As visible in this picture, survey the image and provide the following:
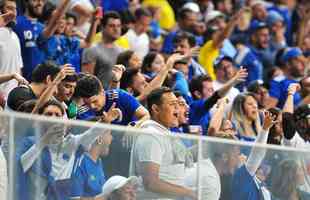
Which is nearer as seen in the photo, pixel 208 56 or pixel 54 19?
pixel 54 19

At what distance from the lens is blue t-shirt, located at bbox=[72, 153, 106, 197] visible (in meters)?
8.40

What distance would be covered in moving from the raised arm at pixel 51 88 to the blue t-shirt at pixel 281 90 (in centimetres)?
502

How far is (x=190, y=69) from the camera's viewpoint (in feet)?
45.8

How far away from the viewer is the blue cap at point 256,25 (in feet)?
55.5

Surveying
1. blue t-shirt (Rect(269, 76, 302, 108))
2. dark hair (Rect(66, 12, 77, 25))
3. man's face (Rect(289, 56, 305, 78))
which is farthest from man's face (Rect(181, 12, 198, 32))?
dark hair (Rect(66, 12, 77, 25))

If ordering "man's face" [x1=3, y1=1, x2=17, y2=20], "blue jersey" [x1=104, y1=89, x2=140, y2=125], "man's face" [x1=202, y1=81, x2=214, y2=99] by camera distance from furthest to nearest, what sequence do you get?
1. "man's face" [x1=202, y1=81, x2=214, y2=99]
2. "man's face" [x1=3, y1=1, x2=17, y2=20]
3. "blue jersey" [x1=104, y1=89, x2=140, y2=125]

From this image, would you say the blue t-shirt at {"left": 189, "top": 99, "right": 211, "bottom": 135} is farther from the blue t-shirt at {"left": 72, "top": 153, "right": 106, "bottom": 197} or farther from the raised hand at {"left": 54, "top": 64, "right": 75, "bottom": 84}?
the blue t-shirt at {"left": 72, "top": 153, "right": 106, "bottom": 197}

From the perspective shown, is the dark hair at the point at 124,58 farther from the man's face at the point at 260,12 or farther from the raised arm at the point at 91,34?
the man's face at the point at 260,12

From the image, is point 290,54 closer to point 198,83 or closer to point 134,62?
point 198,83

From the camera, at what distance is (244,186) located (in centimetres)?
945

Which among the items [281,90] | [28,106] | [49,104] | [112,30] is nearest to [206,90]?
[112,30]

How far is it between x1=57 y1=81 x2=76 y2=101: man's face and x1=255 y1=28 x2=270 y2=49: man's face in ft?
22.7

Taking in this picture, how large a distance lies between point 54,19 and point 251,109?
2.24m

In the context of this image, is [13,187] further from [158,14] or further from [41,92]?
[158,14]
